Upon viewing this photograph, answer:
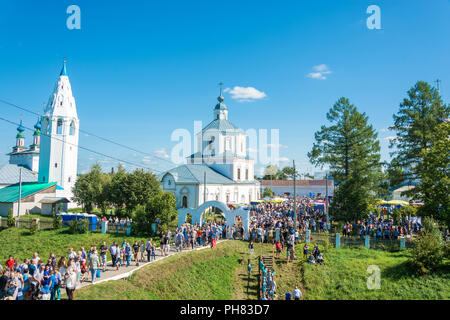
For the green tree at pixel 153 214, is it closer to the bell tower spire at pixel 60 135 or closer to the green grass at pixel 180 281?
the green grass at pixel 180 281

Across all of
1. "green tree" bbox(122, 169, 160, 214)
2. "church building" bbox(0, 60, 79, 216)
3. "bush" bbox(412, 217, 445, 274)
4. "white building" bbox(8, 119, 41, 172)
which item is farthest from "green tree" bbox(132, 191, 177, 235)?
"white building" bbox(8, 119, 41, 172)

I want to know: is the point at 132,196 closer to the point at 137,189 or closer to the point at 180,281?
the point at 137,189

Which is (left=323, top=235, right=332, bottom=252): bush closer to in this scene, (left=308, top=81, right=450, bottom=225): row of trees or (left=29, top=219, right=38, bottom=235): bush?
(left=308, top=81, right=450, bottom=225): row of trees

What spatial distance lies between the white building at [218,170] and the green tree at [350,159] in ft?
56.2

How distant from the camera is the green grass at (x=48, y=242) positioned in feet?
75.5

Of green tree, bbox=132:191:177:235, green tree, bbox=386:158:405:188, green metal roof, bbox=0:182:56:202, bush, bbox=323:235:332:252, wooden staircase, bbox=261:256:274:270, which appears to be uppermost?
green tree, bbox=386:158:405:188

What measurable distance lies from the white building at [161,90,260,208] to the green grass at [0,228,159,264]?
57.8 ft

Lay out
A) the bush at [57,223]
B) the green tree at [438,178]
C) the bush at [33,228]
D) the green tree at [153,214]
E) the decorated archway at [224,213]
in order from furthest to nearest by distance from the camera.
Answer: the bush at [57,223], the bush at [33,228], the green tree at [153,214], the decorated archway at [224,213], the green tree at [438,178]

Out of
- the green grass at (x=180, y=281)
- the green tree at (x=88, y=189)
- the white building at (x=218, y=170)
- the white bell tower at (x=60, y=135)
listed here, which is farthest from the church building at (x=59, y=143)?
the green grass at (x=180, y=281)

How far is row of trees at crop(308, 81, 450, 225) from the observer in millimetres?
20875

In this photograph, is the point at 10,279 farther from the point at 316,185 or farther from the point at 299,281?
the point at 316,185

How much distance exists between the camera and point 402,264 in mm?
17734

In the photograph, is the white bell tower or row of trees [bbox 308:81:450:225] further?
the white bell tower

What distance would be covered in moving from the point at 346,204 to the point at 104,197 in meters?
26.6
